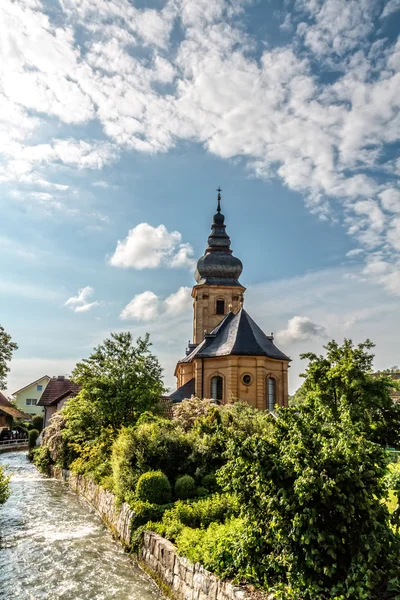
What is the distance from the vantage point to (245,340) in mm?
39844

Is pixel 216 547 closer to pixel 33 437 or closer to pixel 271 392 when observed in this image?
pixel 271 392

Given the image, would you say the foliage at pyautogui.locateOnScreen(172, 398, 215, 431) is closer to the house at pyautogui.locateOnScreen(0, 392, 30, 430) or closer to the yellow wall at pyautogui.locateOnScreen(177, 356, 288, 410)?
the yellow wall at pyautogui.locateOnScreen(177, 356, 288, 410)

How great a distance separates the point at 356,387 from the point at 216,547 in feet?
38.0

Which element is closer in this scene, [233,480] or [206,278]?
[233,480]

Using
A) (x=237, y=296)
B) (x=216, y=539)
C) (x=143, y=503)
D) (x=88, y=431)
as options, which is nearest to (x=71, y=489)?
(x=88, y=431)

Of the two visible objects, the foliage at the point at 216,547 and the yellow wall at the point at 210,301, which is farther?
the yellow wall at the point at 210,301

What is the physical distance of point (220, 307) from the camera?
5466cm

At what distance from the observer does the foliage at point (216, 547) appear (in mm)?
8327

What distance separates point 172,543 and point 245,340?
29580 mm

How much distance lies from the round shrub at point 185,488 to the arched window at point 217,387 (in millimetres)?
25818

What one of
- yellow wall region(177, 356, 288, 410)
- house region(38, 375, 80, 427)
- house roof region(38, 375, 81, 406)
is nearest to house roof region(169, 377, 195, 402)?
yellow wall region(177, 356, 288, 410)

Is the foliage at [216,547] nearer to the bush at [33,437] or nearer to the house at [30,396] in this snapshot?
the bush at [33,437]

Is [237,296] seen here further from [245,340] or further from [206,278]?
[245,340]

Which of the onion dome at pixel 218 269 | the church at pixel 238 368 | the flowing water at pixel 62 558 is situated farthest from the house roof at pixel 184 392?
the flowing water at pixel 62 558
